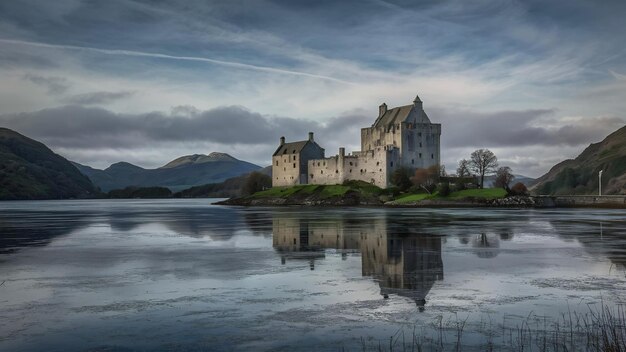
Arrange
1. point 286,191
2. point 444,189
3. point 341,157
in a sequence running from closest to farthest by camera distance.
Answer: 1. point 444,189
2. point 341,157
3. point 286,191

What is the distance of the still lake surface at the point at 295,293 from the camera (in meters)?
10.5

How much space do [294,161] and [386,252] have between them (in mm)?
105505

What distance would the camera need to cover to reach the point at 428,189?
98000mm

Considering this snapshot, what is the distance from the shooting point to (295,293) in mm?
14602

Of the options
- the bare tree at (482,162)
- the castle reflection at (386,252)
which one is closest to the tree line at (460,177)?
the bare tree at (482,162)

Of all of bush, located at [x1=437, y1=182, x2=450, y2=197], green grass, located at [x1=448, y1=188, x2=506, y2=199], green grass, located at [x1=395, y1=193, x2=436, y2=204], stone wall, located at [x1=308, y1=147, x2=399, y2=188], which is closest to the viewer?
green grass, located at [x1=448, y1=188, x2=506, y2=199]

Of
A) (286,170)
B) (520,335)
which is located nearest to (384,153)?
(286,170)

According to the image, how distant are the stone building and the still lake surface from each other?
9974 cm

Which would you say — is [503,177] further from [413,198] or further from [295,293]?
[295,293]

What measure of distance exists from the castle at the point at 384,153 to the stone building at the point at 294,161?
22cm

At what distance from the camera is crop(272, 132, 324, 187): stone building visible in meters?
127

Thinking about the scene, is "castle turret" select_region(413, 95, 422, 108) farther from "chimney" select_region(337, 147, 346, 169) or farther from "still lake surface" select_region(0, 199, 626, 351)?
"still lake surface" select_region(0, 199, 626, 351)

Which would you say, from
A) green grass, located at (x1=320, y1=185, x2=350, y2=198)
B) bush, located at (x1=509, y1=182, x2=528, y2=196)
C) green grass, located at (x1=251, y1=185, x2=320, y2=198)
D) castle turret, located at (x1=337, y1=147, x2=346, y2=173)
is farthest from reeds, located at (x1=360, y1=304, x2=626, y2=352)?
castle turret, located at (x1=337, y1=147, x2=346, y2=173)

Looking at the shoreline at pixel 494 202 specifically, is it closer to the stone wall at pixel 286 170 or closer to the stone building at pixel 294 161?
the stone wall at pixel 286 170
